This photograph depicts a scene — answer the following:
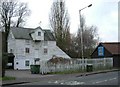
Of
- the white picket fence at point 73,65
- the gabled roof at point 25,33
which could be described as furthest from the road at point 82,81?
the gabled roof at point 25,33

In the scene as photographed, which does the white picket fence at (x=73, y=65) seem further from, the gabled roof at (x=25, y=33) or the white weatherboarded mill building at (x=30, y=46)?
the gabled roof at (x=25, y=33)

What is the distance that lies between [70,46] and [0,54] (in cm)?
4925

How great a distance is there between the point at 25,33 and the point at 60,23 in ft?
31.8

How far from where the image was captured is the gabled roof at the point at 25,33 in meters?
62.8

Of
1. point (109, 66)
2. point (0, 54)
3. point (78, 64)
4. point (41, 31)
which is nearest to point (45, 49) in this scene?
point (41, 31)

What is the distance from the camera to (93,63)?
1817 inches

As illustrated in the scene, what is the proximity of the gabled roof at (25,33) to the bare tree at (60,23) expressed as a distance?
7.08ft

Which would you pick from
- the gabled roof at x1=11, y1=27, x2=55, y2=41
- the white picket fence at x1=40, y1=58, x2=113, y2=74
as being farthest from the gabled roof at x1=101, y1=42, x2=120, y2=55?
the gabled roof at x1=11, y1=27, x2=55, y2=41

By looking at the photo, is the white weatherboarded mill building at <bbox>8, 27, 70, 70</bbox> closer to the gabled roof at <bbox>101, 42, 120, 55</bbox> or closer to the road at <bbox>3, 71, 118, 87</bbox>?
the gabled roof at <bbox>101, 42, 120, 55</bbox>

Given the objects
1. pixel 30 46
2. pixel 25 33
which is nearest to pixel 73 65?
pixel 30 46

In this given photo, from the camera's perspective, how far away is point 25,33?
214 feet

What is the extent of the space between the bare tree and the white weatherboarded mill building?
213 centimetres

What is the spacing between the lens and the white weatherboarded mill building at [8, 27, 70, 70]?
62769 millimetres

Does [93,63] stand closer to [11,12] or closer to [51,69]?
[51,69]
